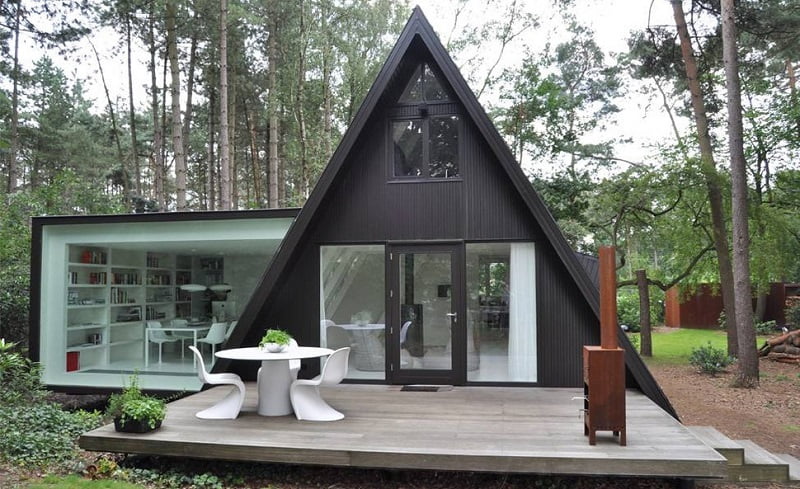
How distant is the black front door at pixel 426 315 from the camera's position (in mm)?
6988

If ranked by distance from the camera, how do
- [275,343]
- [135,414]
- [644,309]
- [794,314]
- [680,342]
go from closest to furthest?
[135,414] < [275,343] < [644,309] < [680,342] < [794,314]

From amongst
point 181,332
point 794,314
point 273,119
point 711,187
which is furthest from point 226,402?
point 794,314

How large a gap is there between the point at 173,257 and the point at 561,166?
10123 mm

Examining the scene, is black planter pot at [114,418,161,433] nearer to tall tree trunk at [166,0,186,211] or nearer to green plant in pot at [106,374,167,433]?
green plant in pot at [106,374,167,433]

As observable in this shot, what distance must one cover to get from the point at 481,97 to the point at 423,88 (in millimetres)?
10829

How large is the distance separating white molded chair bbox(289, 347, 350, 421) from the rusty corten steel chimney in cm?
235

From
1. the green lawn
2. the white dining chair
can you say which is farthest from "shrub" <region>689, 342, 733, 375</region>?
the white dining chair

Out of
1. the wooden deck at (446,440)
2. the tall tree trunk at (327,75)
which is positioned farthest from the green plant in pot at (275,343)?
the tall tree trunk at (327,75)

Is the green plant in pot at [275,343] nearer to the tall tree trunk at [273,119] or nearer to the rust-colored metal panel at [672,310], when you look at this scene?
the tall tree trunk at [273,119]

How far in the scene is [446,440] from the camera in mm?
4547

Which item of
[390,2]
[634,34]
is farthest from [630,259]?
[390,2]

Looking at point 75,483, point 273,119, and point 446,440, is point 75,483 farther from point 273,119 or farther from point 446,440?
point 273,119

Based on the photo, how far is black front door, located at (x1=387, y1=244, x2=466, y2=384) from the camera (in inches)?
275

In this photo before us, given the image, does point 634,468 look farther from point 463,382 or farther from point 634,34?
point 634,34
